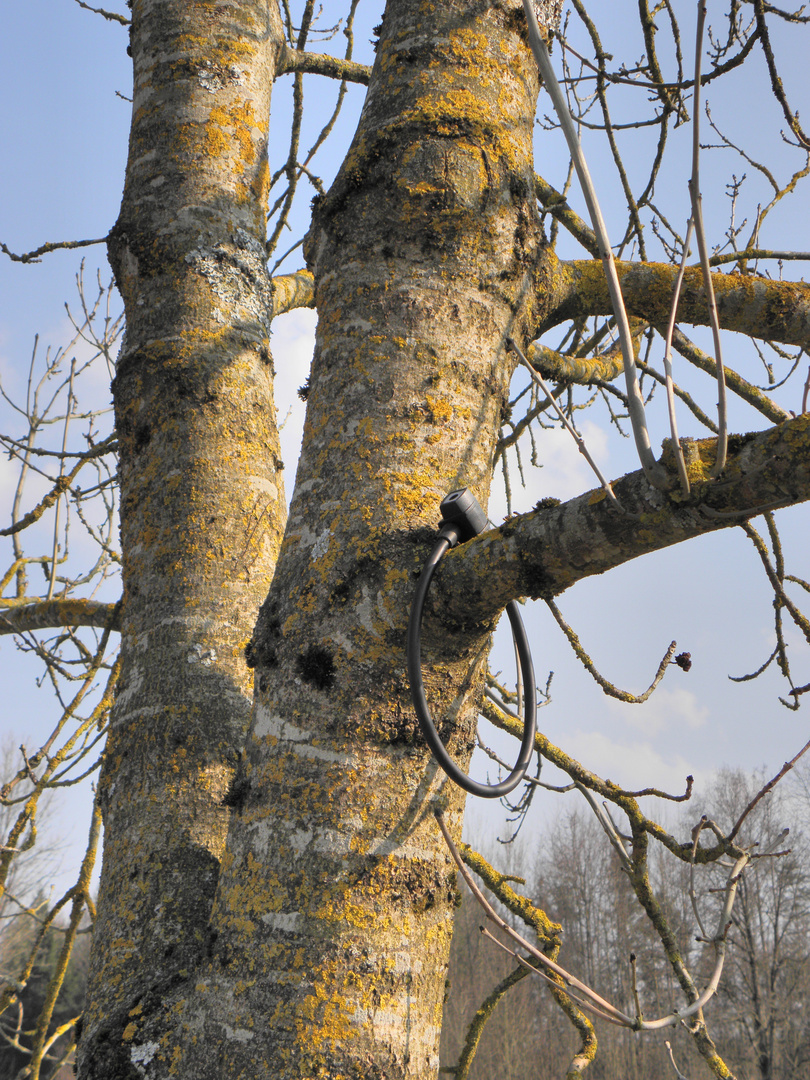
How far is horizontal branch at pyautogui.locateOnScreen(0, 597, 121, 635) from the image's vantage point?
2500mm

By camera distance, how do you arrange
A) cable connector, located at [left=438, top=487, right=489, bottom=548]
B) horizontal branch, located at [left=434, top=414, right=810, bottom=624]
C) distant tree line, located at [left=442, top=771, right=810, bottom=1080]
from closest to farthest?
horizontal branch, located at [left=434, top=414, right=810, bottom=624], cable connector, located at [left=438, top=487, right=489, bottom=548], distant tree line, located at [left=442, top=771, right=810, bottom=1080]

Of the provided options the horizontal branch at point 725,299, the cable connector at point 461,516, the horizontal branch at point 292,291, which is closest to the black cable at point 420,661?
the cable connector at point 461,516

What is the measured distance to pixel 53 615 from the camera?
2662 millimetres

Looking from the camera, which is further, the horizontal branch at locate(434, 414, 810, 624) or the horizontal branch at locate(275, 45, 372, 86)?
the horizontal branch at locate(275, 45, 372, 86)

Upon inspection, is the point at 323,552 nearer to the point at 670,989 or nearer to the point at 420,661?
the point at 420,661

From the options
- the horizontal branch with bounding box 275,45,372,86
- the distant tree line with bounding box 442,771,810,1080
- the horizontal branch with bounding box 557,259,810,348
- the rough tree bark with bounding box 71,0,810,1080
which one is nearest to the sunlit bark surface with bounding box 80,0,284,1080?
the rough tree bark with bounding box 71,0,810,1080

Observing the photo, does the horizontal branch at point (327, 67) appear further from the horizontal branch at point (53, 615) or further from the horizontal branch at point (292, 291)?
the horizontal branch at point (53, 615)

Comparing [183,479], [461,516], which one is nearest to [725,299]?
[461,516]

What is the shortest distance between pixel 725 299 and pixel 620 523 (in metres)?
0.88

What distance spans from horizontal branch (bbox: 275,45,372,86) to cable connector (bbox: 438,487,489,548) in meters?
2.12

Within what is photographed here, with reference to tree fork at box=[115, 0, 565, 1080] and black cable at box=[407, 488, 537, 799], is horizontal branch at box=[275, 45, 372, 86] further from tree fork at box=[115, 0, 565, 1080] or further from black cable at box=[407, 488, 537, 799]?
black cable at box=[407, 488, 537, 799]

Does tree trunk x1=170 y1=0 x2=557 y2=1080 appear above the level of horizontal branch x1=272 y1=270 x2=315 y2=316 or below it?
below

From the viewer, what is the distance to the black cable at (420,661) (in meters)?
0.88

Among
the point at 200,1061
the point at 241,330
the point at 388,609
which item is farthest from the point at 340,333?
the point at 200,1061
